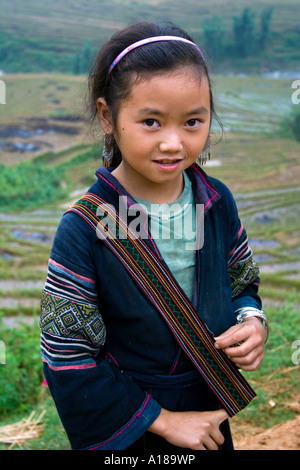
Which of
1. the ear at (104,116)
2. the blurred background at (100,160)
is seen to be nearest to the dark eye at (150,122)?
the ear at (104,116)

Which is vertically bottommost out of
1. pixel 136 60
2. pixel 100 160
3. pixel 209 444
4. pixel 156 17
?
pixel 100 160

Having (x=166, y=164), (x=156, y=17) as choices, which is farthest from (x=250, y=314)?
(x=156, y=17)

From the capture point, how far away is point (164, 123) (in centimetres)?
104

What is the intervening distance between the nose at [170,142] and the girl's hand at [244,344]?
40 centimetres

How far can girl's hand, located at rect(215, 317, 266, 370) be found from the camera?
1.11 m

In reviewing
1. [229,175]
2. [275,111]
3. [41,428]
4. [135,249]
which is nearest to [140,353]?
[135,249]

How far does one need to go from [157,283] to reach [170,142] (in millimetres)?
289

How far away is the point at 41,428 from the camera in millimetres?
2291

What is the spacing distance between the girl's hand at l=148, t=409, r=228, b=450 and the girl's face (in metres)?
0.51

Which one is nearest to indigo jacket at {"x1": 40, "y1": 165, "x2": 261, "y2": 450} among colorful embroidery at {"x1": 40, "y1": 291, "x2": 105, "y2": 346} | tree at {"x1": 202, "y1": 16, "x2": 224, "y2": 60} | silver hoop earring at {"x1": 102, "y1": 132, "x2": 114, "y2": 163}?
colorful embroidery at {"x1": 40, "y1": 291, "x2": 105, "y2": 346}

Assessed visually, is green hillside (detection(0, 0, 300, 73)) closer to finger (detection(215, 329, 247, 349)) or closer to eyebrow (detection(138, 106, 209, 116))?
eyebrow (detection(138, 106, 209, 116))

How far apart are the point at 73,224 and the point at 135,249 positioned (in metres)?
0.14

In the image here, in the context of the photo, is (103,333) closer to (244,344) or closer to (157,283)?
(157,283)
